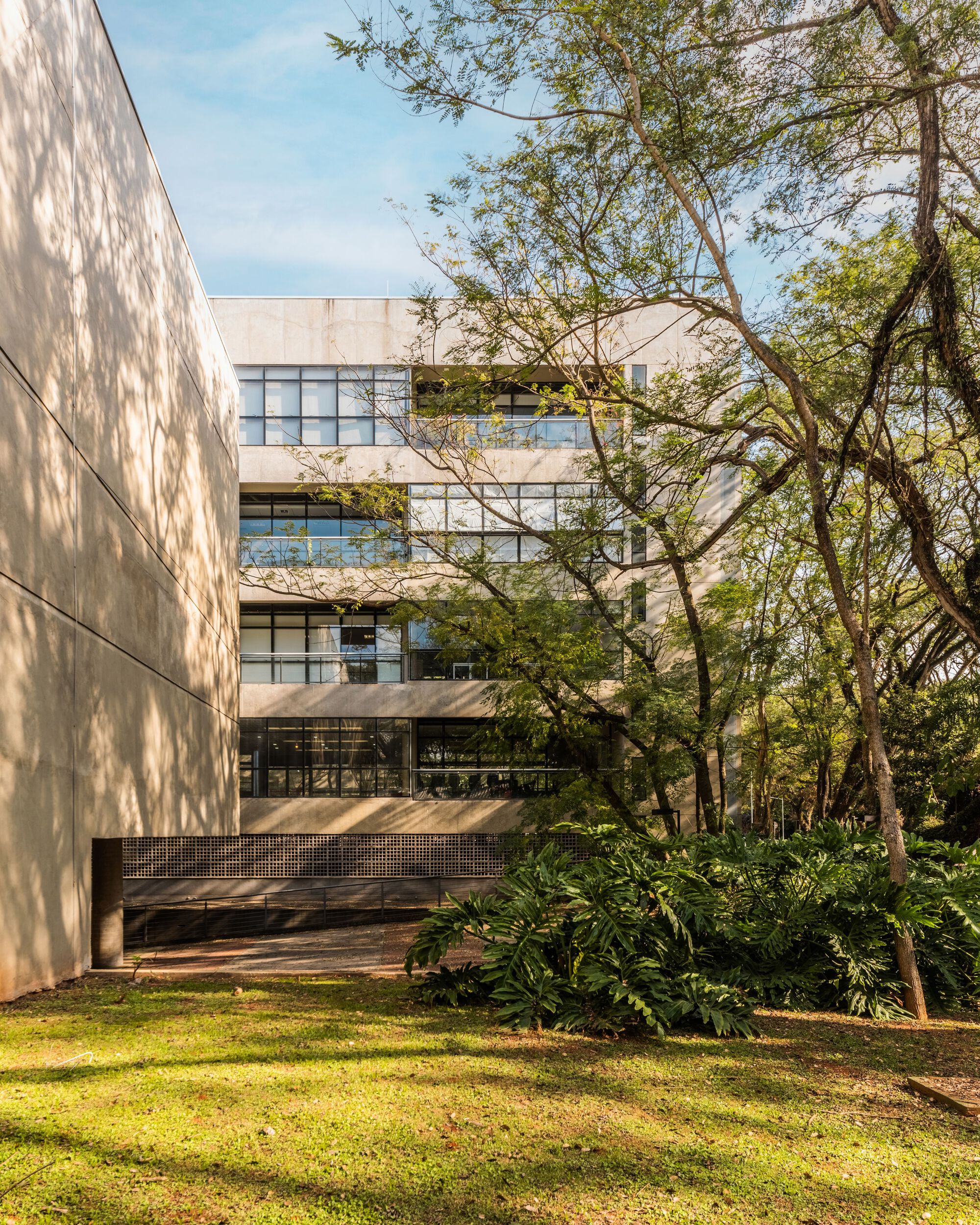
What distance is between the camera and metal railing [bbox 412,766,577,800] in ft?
89.3

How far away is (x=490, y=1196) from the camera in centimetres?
385

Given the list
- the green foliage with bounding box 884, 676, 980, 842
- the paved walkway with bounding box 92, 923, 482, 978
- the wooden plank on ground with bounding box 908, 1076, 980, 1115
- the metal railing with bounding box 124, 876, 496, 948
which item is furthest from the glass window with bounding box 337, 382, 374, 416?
the wooden plank on ground with bounding box 908, 1076, 980, 1115

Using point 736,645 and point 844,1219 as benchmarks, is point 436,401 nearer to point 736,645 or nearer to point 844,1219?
point 736,645

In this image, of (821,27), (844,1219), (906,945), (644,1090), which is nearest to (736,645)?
(906,945)

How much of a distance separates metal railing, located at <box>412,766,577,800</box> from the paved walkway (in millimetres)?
7195

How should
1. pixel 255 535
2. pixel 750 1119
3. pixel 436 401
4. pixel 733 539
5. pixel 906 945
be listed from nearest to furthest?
pixel 750 1119, pixel 906 945, pixel 436 401, pixel 733 539, pixel 255 535

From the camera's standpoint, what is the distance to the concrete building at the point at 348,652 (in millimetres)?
26922

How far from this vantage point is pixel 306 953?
54.9ft

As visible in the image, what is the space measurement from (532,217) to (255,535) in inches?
591

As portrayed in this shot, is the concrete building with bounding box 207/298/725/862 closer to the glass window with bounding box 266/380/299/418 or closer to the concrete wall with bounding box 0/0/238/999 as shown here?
the glass window with bounding box 266/380/299/418

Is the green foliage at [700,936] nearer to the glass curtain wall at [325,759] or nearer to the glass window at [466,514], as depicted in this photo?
the glass window at [466,514]

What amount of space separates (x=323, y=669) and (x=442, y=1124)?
23.2 metres

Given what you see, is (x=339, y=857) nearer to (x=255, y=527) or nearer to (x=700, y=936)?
(x=255, y=527)

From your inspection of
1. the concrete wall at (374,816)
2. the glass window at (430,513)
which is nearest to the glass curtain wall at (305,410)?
the glass window at (430,513)
